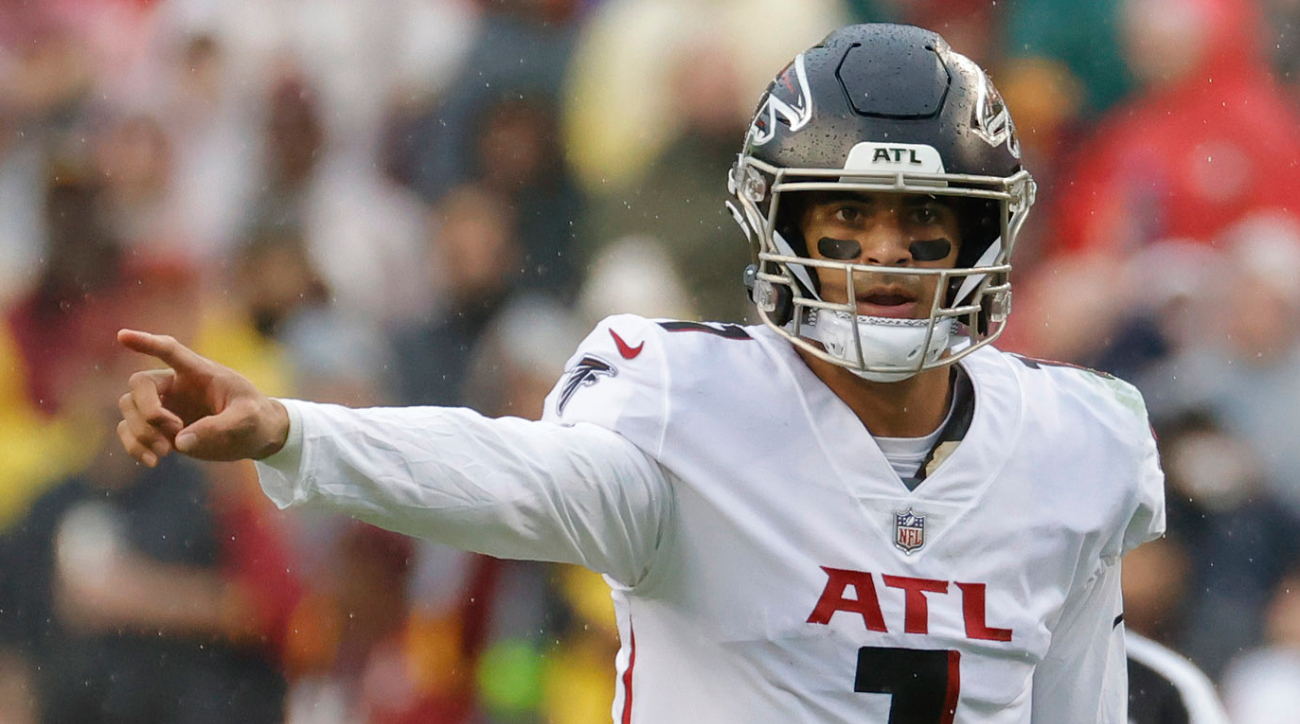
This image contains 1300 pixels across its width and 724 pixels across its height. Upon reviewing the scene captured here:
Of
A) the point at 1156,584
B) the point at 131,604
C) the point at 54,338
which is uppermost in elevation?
the point at 54,338

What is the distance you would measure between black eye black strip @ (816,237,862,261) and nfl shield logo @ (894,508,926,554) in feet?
1.07

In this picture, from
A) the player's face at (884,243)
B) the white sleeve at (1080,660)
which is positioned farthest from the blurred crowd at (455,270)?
the player's face at (884,243)

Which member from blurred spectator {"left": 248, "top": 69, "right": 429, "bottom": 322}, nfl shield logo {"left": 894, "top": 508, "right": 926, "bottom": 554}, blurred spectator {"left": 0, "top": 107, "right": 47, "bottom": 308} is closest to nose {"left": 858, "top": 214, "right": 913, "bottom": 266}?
nfl shield logo {"left": 894, "top": 508, "right": 926, "bottom": 554}

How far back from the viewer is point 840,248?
6.75ft

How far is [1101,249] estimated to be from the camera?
3689 mm

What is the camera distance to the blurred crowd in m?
3.54

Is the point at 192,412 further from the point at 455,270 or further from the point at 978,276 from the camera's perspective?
the point at 455,270

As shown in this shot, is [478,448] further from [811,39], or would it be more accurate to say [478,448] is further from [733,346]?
[811,39]

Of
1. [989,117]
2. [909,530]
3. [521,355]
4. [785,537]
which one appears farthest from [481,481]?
[521,355]

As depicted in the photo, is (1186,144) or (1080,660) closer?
(1080,660)

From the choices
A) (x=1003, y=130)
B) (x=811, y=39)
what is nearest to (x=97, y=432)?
(x=811, y=39)

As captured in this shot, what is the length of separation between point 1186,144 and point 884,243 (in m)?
1.95

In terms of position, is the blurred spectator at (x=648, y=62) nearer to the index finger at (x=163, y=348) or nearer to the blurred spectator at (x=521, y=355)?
the blurred spectator at (x=521, y=355)

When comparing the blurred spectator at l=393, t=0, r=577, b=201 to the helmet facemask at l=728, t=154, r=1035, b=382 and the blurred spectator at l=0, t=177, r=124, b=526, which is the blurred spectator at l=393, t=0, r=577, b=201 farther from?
the helmet facemask at l=728, t=154, r=1035, b=382
